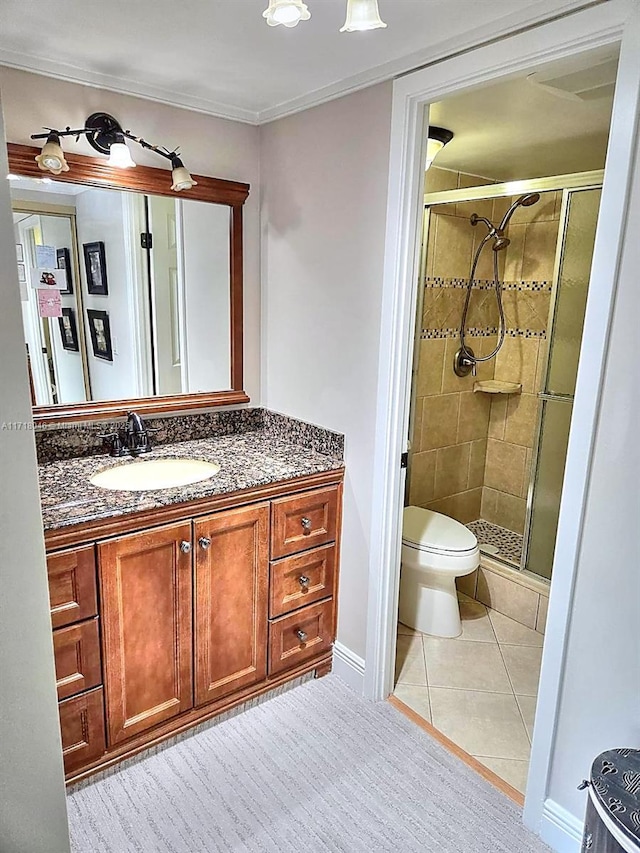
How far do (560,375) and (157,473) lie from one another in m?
1.89

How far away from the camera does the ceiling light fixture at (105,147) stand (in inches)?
73.9

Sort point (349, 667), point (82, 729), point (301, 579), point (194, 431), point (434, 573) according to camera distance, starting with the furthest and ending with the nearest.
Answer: point (434, 573) < point (194, 431) < point (349, 667) < point (301, 579) < point (82, 729)

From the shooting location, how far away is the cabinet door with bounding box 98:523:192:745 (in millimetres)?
1765

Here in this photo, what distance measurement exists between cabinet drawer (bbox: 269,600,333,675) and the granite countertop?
0.58 m

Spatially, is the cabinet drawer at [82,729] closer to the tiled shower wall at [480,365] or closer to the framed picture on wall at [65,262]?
the framed picture on wall at [65,262]

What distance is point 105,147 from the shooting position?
2029mm

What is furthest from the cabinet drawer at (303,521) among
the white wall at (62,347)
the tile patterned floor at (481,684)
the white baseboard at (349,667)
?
the white wall at (62,347)

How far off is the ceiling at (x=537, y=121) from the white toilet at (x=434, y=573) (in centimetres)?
174

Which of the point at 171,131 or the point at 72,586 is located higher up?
the point at 171,131

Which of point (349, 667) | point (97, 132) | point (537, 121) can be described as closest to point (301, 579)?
point (349, 667)

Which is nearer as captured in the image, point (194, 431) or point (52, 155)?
point (52, 155)

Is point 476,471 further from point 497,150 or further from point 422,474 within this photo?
point 497,150

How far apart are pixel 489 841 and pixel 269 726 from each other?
805mm

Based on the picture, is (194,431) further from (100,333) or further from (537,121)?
(537,121)
